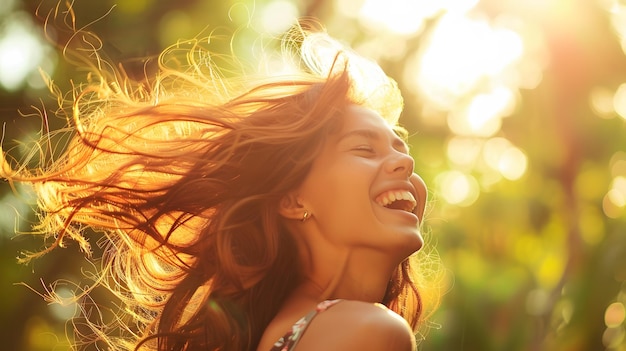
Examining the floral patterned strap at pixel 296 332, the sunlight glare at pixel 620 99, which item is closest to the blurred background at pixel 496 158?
the sunlight glare at pixel 620 99

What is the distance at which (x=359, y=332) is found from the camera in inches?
95.1

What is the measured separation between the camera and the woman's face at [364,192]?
289 cm

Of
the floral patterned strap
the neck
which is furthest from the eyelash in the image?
the floral patterned strap

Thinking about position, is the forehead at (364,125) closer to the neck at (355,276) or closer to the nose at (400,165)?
the nose at (400,165)

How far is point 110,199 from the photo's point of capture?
327 cm

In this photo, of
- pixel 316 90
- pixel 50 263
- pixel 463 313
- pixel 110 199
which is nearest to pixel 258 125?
pixel 316 90

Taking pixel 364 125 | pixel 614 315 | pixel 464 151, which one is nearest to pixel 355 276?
pixel 364 125

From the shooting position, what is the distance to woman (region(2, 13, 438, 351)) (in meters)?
2.94

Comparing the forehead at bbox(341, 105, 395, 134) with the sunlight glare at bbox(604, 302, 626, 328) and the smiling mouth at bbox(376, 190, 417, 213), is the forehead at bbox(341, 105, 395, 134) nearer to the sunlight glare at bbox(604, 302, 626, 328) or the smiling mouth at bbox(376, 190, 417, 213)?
the smiling mouth at bbox(376, 190, 417, 213)

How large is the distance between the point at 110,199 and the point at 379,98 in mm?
1022

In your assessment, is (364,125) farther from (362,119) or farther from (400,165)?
(400,165)

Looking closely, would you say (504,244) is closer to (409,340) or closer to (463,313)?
(463,313)

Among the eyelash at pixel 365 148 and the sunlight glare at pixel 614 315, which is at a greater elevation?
the eyelash at pixel 365 148

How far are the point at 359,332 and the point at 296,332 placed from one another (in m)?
0.23
